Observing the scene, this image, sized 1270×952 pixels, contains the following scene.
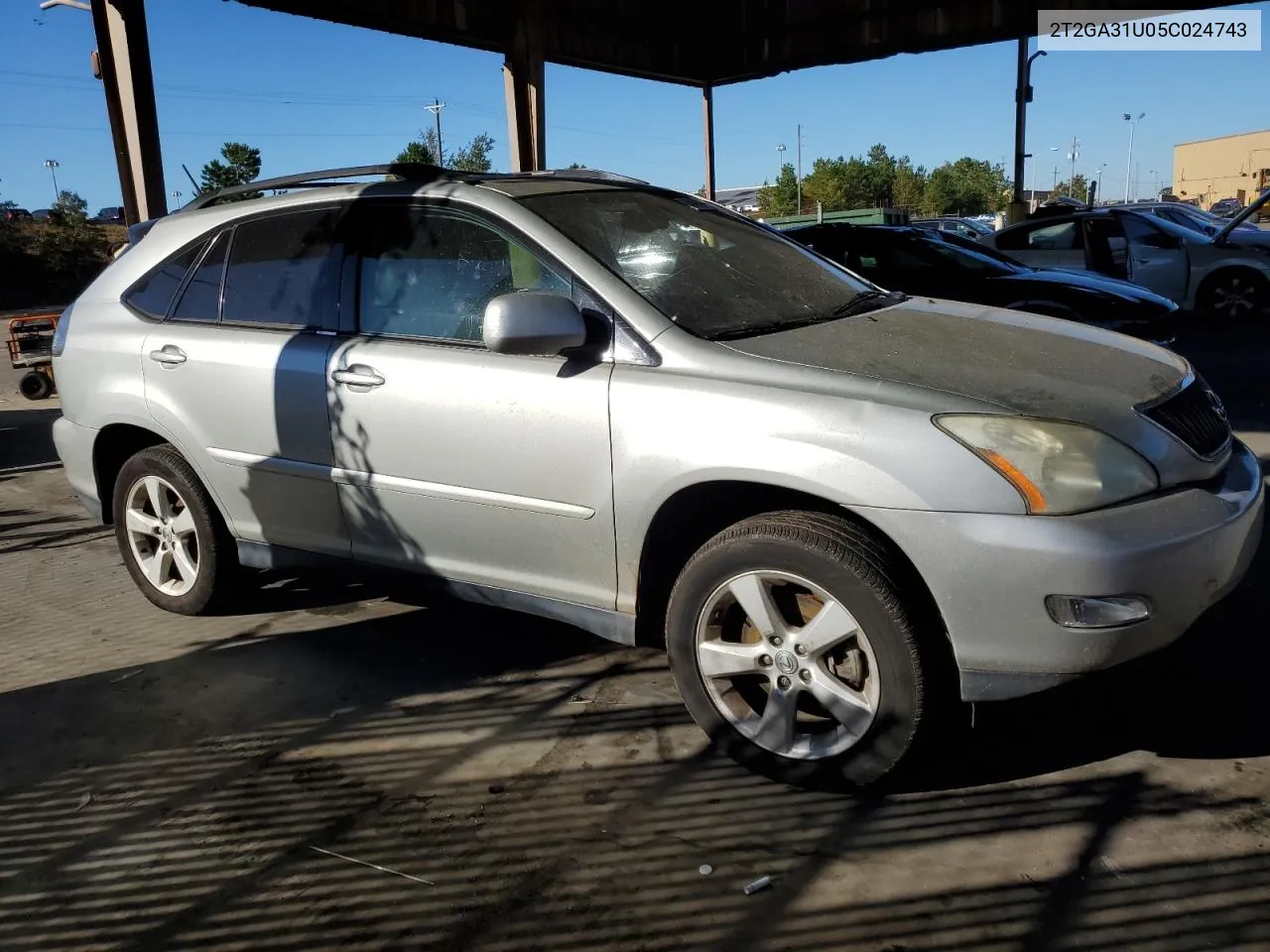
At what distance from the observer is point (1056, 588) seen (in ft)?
8.14

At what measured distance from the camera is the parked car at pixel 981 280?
7.59 m

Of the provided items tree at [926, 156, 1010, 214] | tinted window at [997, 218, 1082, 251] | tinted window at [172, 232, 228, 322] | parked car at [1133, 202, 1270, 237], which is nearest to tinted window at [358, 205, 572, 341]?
tinted window at [172, 232, 228, 322]

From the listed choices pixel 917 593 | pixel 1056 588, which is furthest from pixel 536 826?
pixel 1056 588

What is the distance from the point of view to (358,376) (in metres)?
3.56

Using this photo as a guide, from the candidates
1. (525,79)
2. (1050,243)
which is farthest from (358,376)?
(1050,243)

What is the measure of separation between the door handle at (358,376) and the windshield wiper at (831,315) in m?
1.17

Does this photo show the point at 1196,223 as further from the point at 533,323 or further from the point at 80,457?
the point at 80,457

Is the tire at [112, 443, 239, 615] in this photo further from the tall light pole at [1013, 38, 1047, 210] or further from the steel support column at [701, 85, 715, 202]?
the tall light pole at [1013, 38, 1047, 210]

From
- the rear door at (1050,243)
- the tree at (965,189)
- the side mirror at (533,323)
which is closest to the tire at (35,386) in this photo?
the side mirror at (533,323)

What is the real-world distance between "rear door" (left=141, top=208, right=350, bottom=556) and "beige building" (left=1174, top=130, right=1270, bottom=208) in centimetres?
8195

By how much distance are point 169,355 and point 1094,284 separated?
21.3ft

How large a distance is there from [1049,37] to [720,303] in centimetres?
1060

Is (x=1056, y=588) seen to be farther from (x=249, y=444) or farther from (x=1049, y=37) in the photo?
(x=1049, y=37)

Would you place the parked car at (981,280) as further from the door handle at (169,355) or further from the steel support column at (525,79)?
the door handle at (169,355)
